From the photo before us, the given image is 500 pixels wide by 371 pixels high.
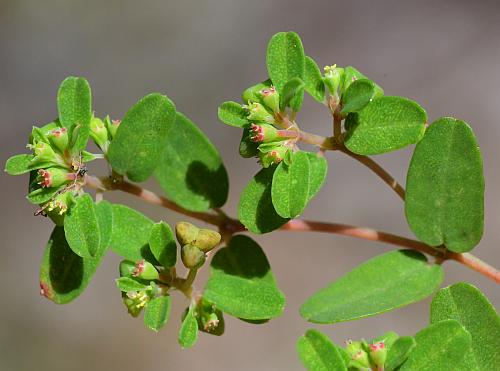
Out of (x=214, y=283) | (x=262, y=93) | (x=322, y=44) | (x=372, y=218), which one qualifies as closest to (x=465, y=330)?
(x=214, y=283)

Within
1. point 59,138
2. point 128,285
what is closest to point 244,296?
point 128,285

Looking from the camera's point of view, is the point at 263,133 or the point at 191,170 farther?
the point at 191,170

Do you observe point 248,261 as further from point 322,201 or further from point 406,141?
point 322,201

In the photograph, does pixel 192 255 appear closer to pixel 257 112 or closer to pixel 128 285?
pixel 128 285

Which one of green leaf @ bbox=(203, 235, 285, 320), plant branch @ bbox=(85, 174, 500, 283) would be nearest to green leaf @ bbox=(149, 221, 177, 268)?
green leaf @ bbox=(203, 235, 285, 320)

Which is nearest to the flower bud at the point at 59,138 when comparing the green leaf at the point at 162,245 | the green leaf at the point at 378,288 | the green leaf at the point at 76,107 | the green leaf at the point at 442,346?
the green leaf at the point at 76,107

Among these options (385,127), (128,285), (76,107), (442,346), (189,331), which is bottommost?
(442,346)

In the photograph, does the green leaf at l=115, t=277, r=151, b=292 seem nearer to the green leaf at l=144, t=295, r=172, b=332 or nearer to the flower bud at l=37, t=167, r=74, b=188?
the green leaf at l=144, t=295, r=172, b=332
